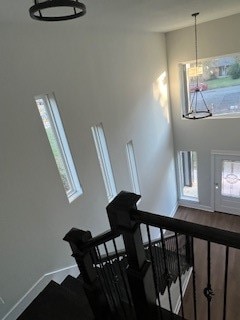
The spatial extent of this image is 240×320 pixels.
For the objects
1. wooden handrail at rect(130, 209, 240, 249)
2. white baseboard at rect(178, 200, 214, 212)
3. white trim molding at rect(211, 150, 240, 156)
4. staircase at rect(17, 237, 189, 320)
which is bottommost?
white baseboard at rect(178, 200, 214, 212)

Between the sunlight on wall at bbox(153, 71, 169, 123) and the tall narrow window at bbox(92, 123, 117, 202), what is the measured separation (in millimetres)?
2200

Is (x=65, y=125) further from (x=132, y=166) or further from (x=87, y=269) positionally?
(x=132, y=166)

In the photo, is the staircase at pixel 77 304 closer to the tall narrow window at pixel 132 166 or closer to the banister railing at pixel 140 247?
the banister railing at pixel 140 247

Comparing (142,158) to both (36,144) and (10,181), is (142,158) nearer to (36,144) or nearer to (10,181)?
(36,144)

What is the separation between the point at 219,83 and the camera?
575cm

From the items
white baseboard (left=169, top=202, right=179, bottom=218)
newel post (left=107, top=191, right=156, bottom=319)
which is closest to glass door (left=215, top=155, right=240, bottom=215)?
white baseboard (left=169, top=202, right=179, bottom=218)

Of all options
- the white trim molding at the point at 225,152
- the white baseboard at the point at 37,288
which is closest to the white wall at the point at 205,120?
the white trim molding at the point at 225,152

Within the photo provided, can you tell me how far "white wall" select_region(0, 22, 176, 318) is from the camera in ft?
7.70

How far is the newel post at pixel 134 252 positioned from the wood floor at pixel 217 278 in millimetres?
3504

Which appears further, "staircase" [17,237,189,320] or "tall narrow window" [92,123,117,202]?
"tall narrow window" [92,123,117,202]

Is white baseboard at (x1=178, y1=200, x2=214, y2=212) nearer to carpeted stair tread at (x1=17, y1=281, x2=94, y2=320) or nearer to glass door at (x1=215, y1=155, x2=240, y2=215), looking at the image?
glass door at (x1=215, y1=155, x2=240, y2=215)

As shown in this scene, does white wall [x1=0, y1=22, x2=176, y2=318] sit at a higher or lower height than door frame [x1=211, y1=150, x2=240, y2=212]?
higher

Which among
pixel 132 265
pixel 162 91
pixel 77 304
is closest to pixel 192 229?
pixel 132 265

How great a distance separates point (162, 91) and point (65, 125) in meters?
3.50
